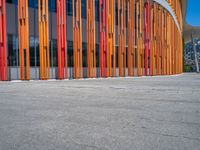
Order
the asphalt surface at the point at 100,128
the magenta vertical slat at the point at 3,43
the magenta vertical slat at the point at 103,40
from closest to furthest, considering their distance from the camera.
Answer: the asphalt surface at the point at 100,128 → the magenta vertical slat at the point at 3,43 → the magenta vertical slat at the point at 103,40

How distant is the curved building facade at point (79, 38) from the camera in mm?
18938

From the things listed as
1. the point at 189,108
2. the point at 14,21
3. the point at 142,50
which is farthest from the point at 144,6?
the point at 189,108

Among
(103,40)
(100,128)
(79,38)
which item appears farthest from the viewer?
(103,40)

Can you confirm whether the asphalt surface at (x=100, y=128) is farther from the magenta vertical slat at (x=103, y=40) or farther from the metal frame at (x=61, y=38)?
the magenta vertical slat at (x=103, y=40)

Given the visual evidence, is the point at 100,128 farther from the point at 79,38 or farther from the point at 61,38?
the point at 79,38

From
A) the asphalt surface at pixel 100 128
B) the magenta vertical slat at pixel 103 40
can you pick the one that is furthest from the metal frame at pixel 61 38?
the asphalt surface at pixel 100 128

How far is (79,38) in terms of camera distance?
22562mm

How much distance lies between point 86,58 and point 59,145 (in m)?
20.1

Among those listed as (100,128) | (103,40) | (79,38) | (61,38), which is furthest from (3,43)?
(100,128)

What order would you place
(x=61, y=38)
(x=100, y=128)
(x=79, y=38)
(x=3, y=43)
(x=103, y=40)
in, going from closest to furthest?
1. (x=100, y=128)
2. (x=3, y=43)
3. (x=61, y=38)
4. (x=79, y=38)
5. (x=103, y=40)

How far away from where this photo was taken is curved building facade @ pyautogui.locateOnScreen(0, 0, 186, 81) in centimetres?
1894

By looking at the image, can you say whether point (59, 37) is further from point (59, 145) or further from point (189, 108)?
point (59, 145)

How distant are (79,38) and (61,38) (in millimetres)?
2081

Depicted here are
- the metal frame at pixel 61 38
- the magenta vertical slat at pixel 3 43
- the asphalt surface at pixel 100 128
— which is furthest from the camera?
the metal frame at pixel 61 38
